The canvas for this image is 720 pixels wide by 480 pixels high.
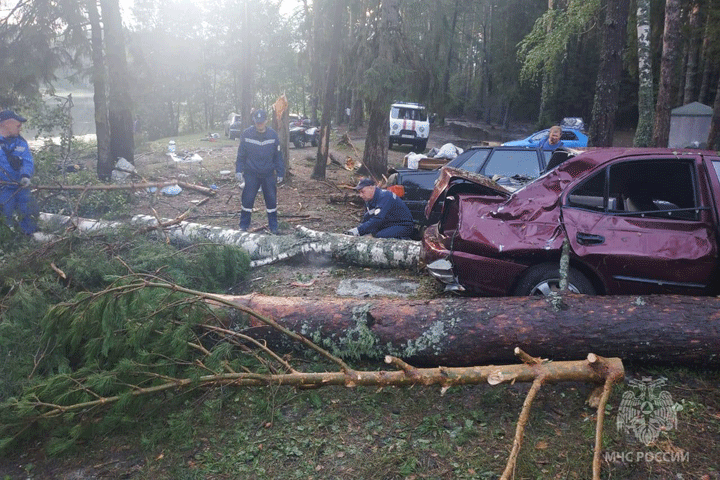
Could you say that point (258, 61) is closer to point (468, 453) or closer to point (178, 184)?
point (178, 184)

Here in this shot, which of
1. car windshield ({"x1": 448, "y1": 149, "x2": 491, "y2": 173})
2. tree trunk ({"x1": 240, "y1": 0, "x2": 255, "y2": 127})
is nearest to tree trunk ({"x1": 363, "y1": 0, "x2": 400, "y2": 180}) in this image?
car windshield ({"x1": 448, "y1": 149, "x2": 491, "y2": 173})

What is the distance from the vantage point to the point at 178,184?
1242cm

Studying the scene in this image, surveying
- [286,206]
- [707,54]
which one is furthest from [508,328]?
[707,54]

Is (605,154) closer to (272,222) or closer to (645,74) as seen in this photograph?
(272,222)

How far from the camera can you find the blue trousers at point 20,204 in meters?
7.62

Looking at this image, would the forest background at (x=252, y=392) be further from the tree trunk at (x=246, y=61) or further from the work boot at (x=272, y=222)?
the tree trunk at (x=246, y=61)

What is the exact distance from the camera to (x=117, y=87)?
45.4 feet

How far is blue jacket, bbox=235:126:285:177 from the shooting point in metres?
8.84

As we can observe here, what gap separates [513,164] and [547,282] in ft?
14.5

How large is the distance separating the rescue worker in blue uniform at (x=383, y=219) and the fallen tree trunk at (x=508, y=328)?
3338 millimetres

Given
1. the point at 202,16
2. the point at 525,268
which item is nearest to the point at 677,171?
the point at 525,268

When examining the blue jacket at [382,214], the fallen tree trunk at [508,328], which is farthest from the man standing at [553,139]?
the fallen tree trunk at [508,328]

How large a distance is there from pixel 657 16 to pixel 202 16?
31.0 metres

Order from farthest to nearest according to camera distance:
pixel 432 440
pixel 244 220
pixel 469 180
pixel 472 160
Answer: pixel 472 160, pixel 244 220, pixel 469 180, pixel 432 440
